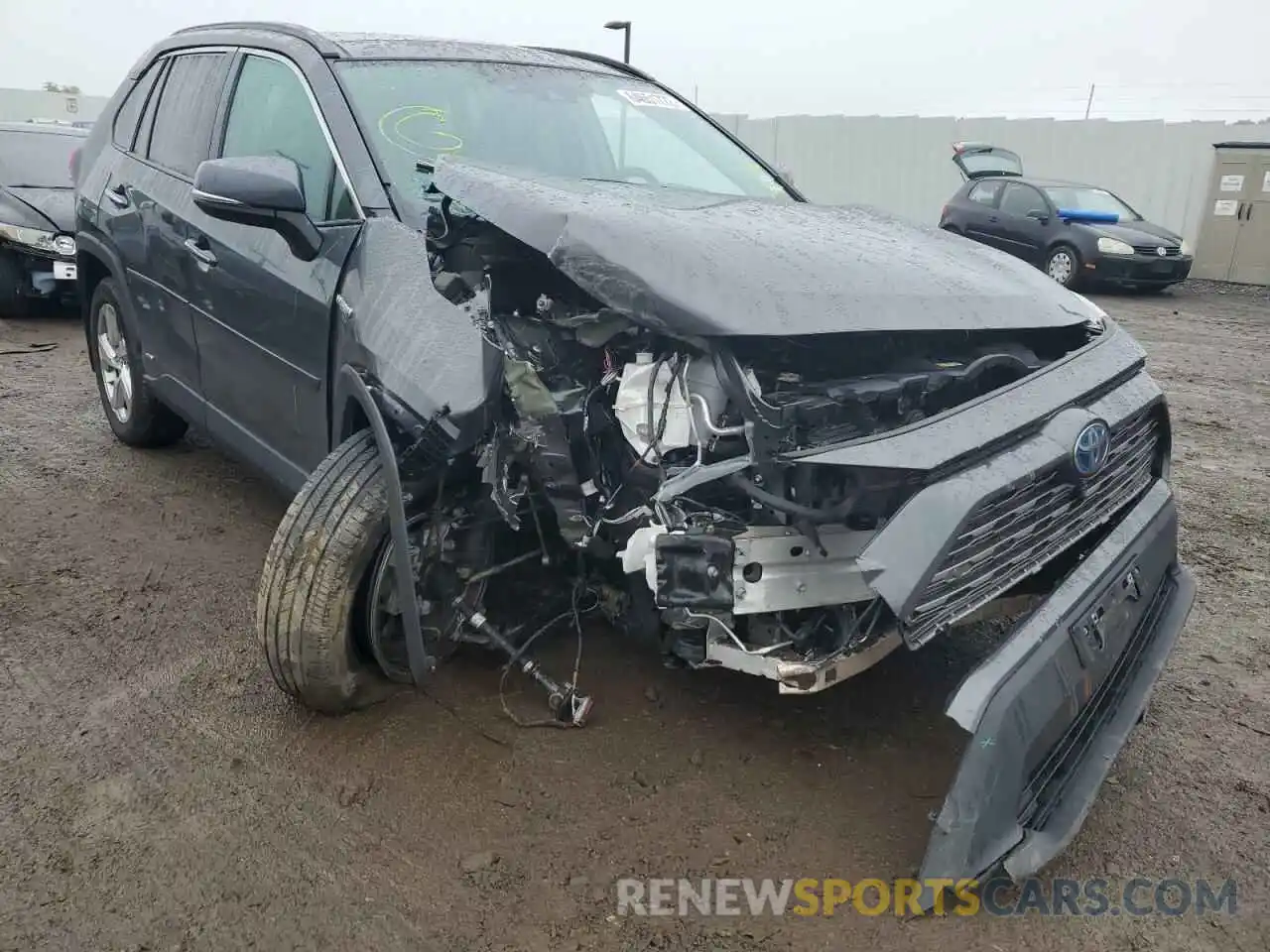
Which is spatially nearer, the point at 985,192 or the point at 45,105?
the point at 985,192

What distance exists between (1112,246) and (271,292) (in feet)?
39.6

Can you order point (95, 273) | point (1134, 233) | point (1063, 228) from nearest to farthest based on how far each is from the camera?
point (95, 273) < point (1134, 233) < point (1063, 228)

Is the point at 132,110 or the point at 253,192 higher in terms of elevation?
the point at 132,110

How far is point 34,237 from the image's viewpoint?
8.09 meters

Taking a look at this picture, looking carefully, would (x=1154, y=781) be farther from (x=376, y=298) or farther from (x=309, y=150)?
(x=309, y=150)

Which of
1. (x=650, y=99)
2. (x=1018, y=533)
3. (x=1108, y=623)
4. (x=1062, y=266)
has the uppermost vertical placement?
(x=650, y=99)

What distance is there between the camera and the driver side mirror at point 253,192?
2706mm

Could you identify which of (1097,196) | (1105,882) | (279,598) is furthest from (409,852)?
(1097,196)

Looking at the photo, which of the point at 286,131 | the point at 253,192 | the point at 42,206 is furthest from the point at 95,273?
the point at 42,206

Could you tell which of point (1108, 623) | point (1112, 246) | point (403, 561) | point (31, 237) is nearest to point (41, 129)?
point (31, 237)

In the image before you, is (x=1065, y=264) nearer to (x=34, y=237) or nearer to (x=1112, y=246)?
(x=1112, y=246)

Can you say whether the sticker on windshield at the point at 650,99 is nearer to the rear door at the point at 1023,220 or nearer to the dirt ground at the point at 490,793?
the dirt ground at the point at 490,793

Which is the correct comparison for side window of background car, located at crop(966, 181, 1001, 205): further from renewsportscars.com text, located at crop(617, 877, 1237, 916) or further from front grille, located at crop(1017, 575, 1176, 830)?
renewsportscars.com text, located at crop(617, 877, 1237, 916)

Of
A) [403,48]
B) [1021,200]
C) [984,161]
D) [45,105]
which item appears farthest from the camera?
[45,105]
